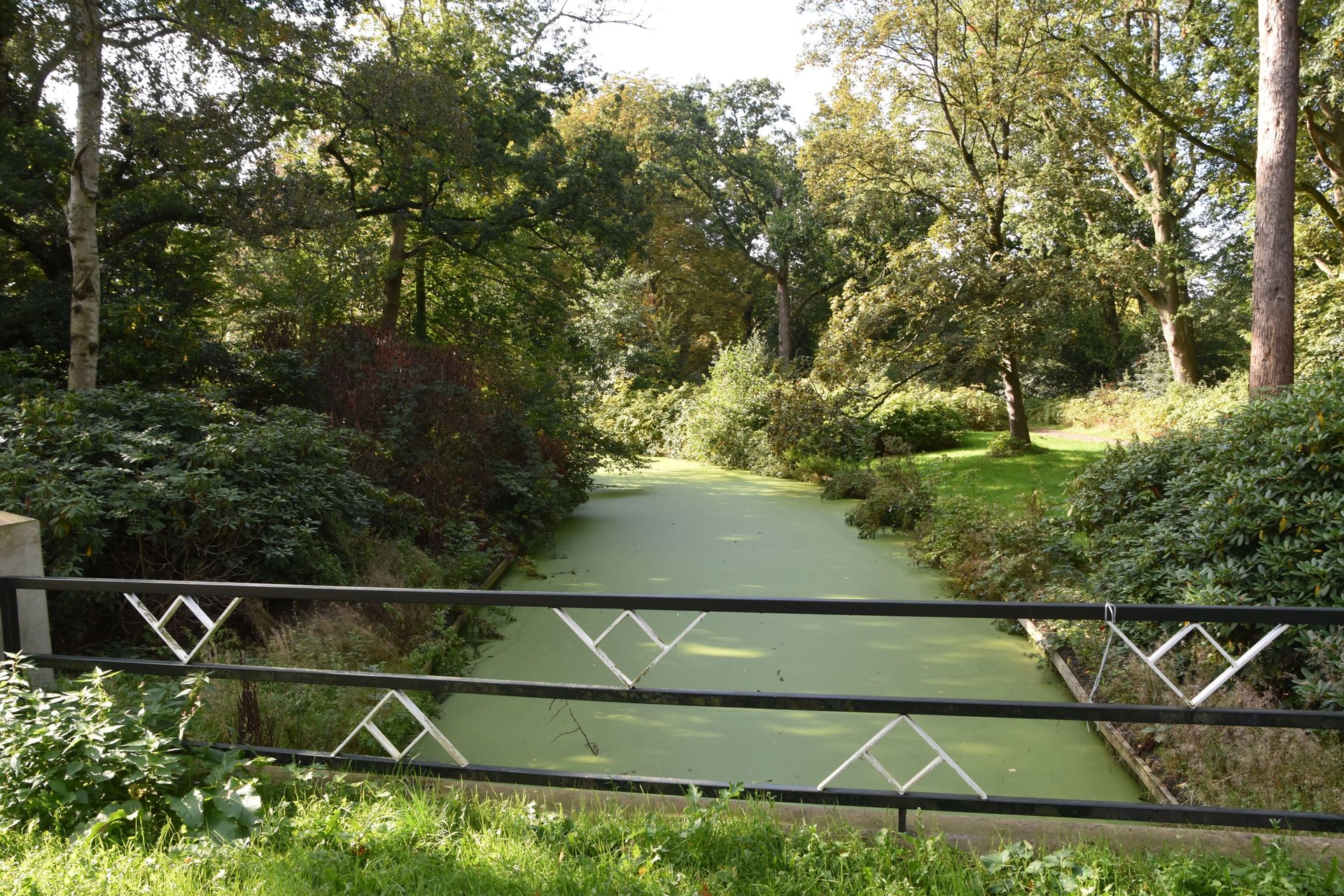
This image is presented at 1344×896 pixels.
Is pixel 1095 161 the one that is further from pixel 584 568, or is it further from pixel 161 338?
pixel 161 338

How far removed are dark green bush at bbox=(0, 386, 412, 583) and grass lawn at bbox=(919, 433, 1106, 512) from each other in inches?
262

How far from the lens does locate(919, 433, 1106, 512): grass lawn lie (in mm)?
10234

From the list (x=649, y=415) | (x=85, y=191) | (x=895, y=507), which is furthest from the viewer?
(x=649, y=415)

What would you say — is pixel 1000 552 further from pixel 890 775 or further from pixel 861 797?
pixel 861 797

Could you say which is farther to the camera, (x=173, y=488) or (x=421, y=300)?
(x=421, y=300)

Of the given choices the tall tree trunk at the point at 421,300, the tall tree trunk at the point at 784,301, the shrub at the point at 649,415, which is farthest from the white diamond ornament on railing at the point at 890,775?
the tall tree trunk at the point at 784,301

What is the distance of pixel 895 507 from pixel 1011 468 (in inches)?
172

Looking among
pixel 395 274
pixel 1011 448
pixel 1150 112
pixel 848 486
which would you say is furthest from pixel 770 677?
pixel 1150 112

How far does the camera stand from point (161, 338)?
25.2 feet

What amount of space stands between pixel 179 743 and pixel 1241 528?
15.4ft

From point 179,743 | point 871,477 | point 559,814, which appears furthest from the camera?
point 871,477

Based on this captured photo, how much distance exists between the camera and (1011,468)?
12.4 metres

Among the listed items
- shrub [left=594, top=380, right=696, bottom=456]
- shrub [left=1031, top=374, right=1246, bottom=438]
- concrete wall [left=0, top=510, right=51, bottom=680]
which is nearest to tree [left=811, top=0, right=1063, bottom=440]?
shrub [left=1031, top=374, right=1246, bottom=438]

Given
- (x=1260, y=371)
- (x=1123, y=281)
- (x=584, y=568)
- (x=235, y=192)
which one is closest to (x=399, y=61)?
(x=235, y=192)
